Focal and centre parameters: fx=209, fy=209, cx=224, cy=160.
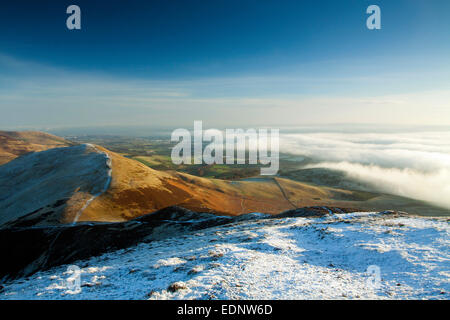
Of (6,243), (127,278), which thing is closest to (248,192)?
(6,243)

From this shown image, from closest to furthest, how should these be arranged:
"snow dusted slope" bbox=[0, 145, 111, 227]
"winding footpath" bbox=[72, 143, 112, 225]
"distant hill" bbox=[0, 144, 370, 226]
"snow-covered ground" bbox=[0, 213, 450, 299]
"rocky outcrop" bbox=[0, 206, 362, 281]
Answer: "snow-covered ground" bbox=[0, 213, 450, 299] → "rocky outcrop" bbox=[0, 206, 362, 281] → "winding footpath" bbox=[72, 143, 112, 225] → "snow dusted slope" bbox=[0, 145, 111, 227] → "distant hill" bbox=[0, 144, 370, 226]

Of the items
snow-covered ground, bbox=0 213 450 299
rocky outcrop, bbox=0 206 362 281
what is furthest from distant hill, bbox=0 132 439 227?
snow-covered ground, bbox=0 213 450 299

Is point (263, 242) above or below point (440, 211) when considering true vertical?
above

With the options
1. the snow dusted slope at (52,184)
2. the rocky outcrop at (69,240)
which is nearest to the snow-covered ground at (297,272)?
the rocky outcrop at (69,240)

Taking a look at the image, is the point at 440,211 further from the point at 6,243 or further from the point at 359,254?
the point at 6,243

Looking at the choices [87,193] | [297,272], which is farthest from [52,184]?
[297,272]

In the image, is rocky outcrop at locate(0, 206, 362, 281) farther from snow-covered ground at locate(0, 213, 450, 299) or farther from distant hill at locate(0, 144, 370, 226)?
snow-covered ground at locate(0, 213, 450, 299)

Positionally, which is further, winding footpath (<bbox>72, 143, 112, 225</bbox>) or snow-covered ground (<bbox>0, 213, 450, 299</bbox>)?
winding footpath (<bbox>72, 143, 112, 225</bbox>)

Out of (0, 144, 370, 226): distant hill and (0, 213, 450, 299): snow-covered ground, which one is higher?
(0, 213, 450, 299): snow-covered ground
